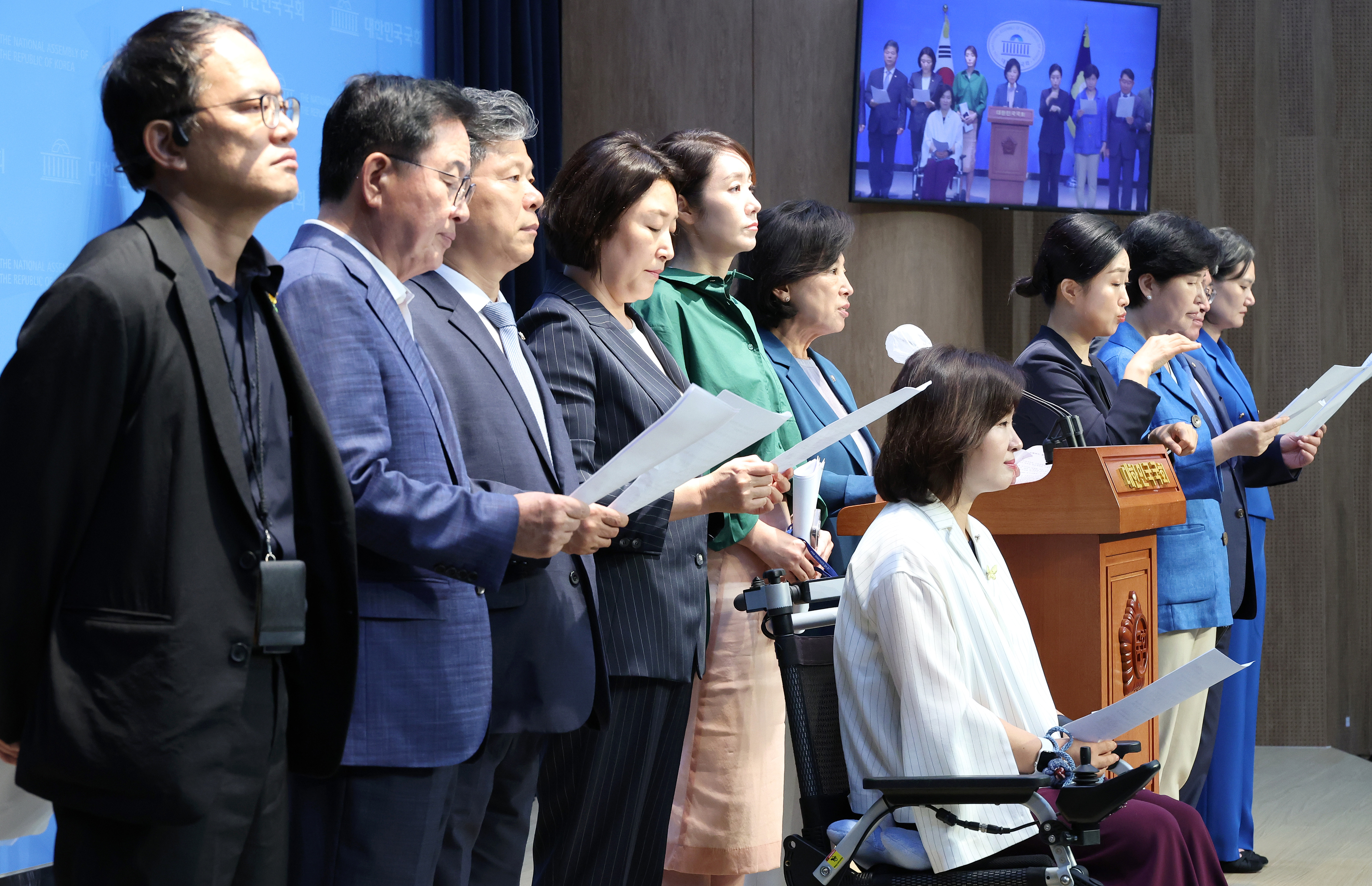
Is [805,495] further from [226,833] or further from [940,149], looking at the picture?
[940,149]

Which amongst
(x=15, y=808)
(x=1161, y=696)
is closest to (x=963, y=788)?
(x=1161, y=696)

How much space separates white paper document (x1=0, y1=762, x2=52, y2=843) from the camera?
1335 mm

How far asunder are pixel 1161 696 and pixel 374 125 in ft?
4.20

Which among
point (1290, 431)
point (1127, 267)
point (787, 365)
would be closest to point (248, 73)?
point (787, 365)

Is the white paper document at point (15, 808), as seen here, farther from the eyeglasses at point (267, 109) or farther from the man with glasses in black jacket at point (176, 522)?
the eyeglasses at point (267, 109)

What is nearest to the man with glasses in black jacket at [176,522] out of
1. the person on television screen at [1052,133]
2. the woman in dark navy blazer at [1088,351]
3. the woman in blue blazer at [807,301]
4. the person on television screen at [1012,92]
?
the woman in blue blazer at [807,301]

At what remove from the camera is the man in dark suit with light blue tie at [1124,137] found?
200 inches

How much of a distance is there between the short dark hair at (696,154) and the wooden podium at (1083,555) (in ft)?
2.36

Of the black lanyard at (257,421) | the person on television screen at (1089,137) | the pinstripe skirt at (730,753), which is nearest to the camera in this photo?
the black lanyard at (257,421)

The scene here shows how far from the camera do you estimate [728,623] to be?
2.45 meters

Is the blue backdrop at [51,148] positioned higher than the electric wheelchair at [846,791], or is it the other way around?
the blue backdrop at [51,148]

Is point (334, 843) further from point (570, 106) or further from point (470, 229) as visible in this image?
point (570, 106)

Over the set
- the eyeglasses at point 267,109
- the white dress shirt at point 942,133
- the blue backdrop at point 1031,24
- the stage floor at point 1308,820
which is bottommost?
the stage floor at point 1308,820

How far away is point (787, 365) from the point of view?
2.91 m
